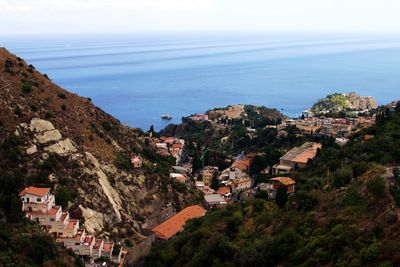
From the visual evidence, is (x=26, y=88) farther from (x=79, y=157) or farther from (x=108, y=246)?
(x=108, y=246)

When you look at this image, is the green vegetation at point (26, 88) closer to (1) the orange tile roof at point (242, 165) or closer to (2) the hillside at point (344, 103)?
(1) the orange tile roof at point (242, 165)

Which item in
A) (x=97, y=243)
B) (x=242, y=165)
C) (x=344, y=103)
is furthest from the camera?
(x=344, y=103)

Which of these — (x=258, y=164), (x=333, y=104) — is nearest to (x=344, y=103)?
(x=333, y=104)

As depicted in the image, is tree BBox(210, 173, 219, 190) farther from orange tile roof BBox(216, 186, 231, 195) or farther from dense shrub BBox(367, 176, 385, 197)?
dense shrub BBox(367, 176, 385, 197)

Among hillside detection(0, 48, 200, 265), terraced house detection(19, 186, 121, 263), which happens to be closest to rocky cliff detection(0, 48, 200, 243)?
hillside detection(0, 48, 200, 265)

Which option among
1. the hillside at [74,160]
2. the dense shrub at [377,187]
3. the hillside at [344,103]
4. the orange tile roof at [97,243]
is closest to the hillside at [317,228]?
the dense shrub at [377,187]

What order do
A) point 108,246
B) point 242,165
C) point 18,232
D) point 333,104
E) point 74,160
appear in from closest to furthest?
point 18,232, point 108,246, point 74,160, point 242,165, point 333,104
